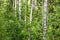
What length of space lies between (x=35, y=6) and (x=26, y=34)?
25.5 ft

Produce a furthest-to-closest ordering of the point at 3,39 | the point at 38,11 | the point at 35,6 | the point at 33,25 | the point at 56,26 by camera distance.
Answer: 1. the point at 35,6
2. the point at 38,11
3. the point at 33,25
4. the point at 56,26
5. the point at 3,39

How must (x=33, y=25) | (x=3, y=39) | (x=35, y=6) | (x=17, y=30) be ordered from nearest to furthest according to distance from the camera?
(x=3, y=39) → (x=17, y=30) → (x=33, y=25) → (x=35, y=6)

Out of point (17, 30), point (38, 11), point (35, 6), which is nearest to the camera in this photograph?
point (17, 30)

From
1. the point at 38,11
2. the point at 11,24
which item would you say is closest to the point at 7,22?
the point at 11,24

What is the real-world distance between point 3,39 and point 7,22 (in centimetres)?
104

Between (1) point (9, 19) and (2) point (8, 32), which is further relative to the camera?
(1) point (9, 19)

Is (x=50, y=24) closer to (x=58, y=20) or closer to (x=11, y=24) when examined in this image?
(x=58, y=20)

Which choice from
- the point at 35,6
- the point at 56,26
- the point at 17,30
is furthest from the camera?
the point at 35,6

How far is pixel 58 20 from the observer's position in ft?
41.3

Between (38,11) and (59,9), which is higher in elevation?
(59,9)

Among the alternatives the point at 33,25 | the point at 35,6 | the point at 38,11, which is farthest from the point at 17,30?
the point at 35,6

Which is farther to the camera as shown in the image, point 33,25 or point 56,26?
point 33,25

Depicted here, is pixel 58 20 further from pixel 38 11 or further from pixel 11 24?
pixel 38 11

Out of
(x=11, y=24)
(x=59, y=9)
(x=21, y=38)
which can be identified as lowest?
(x=21, y=38)
